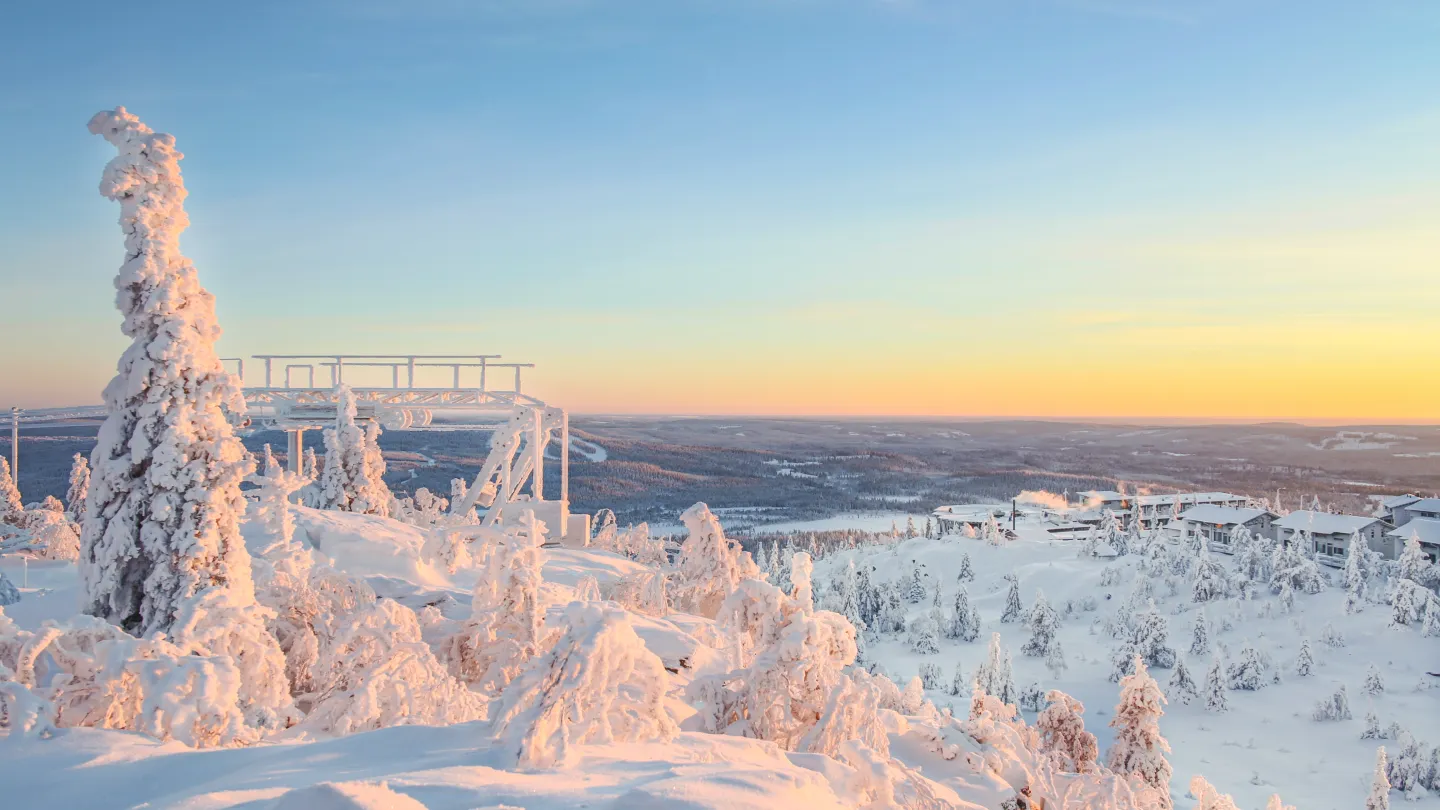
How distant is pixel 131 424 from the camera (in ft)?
29.3

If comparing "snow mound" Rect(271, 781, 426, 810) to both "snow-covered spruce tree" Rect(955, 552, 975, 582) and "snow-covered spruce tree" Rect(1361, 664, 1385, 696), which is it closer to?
"snow-covered spruce tree" Rect(1361, 664, 1385, 696)

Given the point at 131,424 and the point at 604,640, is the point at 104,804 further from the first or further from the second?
the point at 131,424

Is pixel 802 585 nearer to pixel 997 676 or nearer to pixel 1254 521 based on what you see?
pixel 997 676

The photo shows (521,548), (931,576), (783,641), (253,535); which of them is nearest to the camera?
(783,641)

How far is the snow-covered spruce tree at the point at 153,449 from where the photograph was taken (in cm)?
877

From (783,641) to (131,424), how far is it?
24.1 ft

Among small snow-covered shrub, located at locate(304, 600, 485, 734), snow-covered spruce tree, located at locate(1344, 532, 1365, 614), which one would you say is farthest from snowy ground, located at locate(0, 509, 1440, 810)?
snow-covered spruce tree, located at locate(1344, 532, 1365, 614)

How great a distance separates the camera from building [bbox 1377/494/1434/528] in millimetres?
64000

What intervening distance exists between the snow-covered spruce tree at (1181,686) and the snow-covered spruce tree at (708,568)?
105ft

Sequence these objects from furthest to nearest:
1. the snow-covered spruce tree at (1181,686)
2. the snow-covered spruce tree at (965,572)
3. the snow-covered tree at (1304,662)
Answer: the snow-covered spruce tree at (965,572) → the snow-covered tree at (1304,662) → the snow-covered spruce tree at (1181,686)

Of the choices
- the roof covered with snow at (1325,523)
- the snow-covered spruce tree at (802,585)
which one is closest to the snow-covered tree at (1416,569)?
the roof covered with snow at (1325,523)

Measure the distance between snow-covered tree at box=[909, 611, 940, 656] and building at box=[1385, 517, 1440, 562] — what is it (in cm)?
3318

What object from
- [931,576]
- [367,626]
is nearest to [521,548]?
[367,626]

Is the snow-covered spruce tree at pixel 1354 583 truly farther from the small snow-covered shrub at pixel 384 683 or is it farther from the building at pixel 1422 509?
the small snow-covered shrub at pixel 384 683
